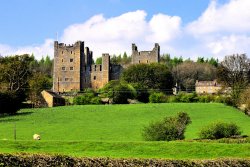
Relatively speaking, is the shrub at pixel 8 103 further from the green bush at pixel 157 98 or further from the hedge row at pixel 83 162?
the hedge row at pixel 83 162

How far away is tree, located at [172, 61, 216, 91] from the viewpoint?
407ft

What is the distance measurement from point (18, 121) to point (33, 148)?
2945 centimetres

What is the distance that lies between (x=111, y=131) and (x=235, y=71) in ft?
145

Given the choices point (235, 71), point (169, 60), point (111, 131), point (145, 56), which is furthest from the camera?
point (169, 60)

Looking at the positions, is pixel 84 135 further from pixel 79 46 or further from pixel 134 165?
pixel 79 46

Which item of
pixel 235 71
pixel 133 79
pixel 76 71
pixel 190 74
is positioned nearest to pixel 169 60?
pixel 190 74

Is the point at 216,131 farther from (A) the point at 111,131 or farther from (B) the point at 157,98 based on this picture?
(B) the point at 157,98

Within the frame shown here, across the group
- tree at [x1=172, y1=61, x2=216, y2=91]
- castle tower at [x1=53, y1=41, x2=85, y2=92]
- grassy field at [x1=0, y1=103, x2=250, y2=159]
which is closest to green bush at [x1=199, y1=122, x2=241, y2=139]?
grassy field at [x1=0, y1=103, x2=250, y2=159]

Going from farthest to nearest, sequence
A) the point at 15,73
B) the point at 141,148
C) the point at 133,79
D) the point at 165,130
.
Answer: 1. the point at 133,79
2. the point at 15,73
3. the point at 165,130
4. the point at 141,148

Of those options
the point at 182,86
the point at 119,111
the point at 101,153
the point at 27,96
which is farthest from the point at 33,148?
the point at 182,86

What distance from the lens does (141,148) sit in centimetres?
2633

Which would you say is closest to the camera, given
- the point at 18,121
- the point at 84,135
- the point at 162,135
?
the point at 162,135

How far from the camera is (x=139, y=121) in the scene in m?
56.1

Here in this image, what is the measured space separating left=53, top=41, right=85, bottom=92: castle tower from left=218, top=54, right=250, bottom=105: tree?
98.8 feet
